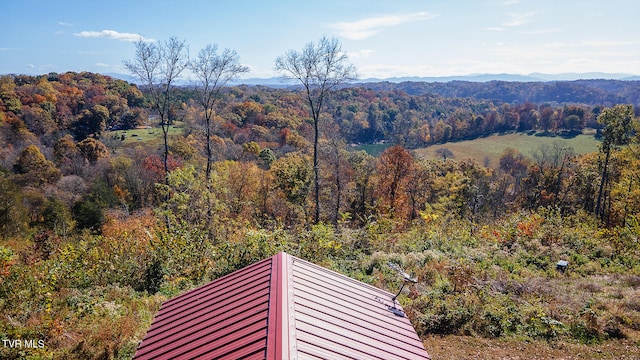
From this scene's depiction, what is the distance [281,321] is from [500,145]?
110874 mm

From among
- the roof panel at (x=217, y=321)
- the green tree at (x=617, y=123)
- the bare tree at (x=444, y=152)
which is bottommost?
the bare tree at (x=444, y=152)

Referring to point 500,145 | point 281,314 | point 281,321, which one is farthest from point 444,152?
point 281,321

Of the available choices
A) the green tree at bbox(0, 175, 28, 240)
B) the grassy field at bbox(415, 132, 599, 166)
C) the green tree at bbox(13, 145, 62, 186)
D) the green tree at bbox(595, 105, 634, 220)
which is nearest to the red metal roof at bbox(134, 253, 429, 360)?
the green tree at bbox(0, 175, 28, 240)

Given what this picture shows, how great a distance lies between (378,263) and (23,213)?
24039 millimetres

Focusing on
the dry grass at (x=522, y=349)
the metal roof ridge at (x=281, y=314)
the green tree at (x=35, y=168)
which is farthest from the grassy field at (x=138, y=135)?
the metal roof ridge at (x=281, y=314)

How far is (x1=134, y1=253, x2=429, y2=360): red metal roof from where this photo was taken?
15.6 feet

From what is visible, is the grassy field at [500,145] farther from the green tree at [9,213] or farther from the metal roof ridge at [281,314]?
the metal roof ridge at [281,314]

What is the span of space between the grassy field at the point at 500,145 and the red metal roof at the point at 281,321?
3317 inches

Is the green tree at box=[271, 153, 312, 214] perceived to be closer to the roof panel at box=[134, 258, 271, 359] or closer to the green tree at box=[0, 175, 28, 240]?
the green tree at box=[0, 175, 28, 240]

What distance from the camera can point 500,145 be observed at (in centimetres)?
10306

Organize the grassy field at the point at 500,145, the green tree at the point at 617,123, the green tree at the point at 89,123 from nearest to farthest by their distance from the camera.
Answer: the green tree at the point at 617,123
the green tree at the point at 89,123
the grassy field at the point at 500,145

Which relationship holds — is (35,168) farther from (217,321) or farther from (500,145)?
(500,145)

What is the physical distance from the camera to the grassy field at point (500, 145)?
90812mm

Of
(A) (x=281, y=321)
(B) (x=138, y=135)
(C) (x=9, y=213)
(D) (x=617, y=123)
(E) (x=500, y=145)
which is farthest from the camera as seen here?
(E) (x=500, y=145)
